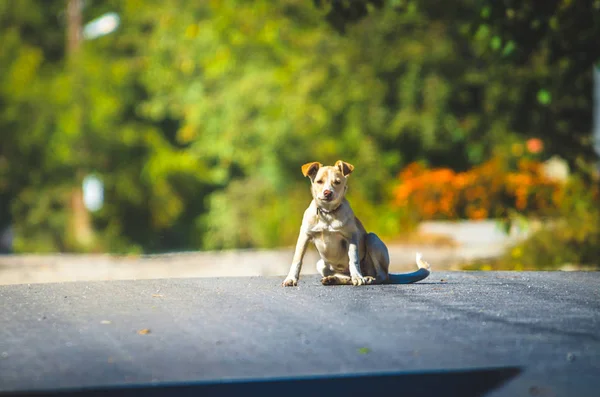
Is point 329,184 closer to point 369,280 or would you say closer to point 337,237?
point 337,237

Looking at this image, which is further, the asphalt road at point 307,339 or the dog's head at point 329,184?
the dog's head at point 329,184

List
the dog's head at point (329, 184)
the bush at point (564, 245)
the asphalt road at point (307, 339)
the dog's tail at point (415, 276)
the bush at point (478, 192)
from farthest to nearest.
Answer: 1. the bush at point (478, 192)
2. the bush at point (564, 245)
3. the dog's tail at point (415, 276)
4. the dog's head at point (329, 184)
5. the asphalt road at point (307, 339)

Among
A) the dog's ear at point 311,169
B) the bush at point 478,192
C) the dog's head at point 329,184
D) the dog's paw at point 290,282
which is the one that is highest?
the bush at point 478,192

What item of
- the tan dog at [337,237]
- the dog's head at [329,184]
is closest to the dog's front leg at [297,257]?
the tan dog at [337,237]

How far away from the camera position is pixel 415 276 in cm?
677

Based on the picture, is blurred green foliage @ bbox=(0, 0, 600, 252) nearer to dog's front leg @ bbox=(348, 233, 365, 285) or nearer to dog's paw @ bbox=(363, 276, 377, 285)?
dog's paw @ bbox=(363, 276, 377, 285)

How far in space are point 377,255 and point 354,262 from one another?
0.21m

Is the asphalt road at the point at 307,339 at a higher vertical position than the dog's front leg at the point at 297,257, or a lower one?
lower

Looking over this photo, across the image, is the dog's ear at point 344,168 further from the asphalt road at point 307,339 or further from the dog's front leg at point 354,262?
the asphalt road at point 307,339

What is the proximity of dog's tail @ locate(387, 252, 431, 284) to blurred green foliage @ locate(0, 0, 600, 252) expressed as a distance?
6.11 m

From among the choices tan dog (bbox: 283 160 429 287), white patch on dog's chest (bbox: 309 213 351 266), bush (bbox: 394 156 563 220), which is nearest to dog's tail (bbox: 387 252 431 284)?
tan dog (bbox: 283 160 429 287)

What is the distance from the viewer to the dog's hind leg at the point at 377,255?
21.0 ft

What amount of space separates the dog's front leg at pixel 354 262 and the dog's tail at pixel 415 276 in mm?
450

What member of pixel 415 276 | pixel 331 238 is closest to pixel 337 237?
pixel 331 238
